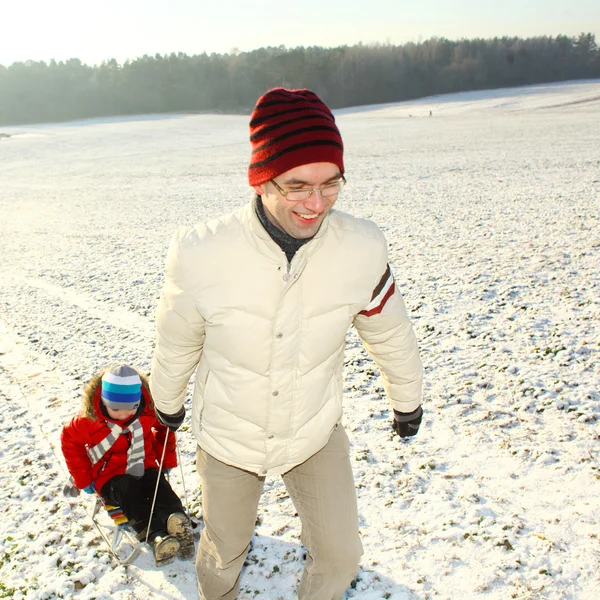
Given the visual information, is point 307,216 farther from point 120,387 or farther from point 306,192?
point 120,387

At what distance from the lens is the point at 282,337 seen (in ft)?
7.56

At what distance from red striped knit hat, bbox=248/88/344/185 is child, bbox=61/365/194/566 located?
1.78m

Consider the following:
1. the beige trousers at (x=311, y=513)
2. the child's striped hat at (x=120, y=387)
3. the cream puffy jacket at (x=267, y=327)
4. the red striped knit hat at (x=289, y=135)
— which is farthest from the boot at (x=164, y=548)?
the red striped knit hat at (x=289, y=135)

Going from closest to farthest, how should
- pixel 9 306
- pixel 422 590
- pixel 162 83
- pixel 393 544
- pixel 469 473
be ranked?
pixel 422 590, pixel 393 544, pixel 469 473, pixel 9 306, pixel 162 83

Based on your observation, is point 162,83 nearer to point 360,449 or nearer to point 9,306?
point 9,306

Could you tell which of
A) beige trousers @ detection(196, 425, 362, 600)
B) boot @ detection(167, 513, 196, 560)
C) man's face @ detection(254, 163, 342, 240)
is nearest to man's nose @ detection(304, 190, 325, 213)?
man's face @ detection(254, 163, 342, 240)

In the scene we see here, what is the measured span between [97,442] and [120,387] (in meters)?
0.41

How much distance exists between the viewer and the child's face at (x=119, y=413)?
11.3ft

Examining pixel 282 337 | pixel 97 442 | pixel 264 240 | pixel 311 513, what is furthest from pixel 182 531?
pixel 264 240

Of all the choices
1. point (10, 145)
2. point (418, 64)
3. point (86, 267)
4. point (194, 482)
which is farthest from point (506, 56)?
point (194, 482)

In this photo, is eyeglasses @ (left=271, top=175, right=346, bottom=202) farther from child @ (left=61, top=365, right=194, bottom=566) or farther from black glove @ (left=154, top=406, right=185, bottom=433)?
child @ (left=61, top=365, right=194, bottom=566)

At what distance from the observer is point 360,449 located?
4270 millimetres

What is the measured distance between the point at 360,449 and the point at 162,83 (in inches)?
3092

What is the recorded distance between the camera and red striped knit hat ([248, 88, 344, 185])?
2.12 metres
